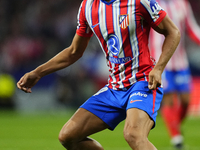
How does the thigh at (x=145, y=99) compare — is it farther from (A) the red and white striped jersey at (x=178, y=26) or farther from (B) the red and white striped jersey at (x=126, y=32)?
(A) the red and white striped jersey at (x=178, y=26)

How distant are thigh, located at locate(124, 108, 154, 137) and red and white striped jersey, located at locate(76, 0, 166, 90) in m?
0.40

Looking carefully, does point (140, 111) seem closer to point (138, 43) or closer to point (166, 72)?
point (138, 43)

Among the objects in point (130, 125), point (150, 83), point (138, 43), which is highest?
point (138, 43)

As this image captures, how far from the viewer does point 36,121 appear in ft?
32.4

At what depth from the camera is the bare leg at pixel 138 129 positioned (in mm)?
3033

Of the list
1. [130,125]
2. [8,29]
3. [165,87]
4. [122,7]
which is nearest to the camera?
[130,125]

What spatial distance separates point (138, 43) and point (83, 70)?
30.1 feet

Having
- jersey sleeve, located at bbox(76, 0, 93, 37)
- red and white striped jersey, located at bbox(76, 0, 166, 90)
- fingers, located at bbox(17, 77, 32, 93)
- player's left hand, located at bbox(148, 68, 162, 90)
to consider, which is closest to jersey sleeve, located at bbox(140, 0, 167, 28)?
red and white striped jersey, located at bbox(76, 0, 166, 90)

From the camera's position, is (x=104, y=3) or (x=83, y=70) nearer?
(x=104, y=3)

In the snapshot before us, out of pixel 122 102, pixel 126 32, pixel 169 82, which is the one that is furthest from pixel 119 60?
pixel 169 82

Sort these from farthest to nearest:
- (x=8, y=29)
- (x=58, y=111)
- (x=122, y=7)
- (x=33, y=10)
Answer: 1. (x=33, y=10)
2. (x=8, y=29)
3. (x=58, y=111)
4. (x=122, y=7)

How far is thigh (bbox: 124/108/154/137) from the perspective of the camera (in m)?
3.09

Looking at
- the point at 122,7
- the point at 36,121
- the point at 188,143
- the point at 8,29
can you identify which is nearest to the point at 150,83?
the point at 122,7

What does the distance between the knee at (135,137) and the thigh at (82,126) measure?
1.99 ft
